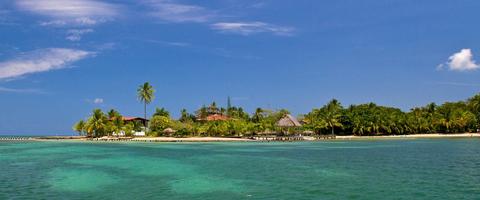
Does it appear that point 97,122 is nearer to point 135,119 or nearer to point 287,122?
point 135,119

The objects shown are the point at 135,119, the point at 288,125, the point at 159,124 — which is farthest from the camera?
the point at 135,119

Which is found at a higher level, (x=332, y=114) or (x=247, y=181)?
(x=332, y=114)

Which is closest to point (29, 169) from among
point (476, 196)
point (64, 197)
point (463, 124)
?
point (64, 197)

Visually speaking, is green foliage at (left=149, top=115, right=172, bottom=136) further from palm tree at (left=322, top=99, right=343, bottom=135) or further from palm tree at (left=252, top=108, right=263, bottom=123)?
palm tree at (left=322, top=99, right=343, bottom=135)

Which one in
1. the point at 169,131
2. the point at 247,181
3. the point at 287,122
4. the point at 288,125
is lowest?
the point at 247,181

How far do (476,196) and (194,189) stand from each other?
38.1 feet

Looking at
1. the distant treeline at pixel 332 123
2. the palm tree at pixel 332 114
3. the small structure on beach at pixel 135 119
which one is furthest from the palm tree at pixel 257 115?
the small structure on beach at pixel 135 119

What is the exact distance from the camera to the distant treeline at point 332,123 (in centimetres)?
8425

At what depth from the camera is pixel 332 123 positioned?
86.1m

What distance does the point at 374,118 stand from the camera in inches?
3322

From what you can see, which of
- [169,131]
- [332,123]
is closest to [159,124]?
[169,131]

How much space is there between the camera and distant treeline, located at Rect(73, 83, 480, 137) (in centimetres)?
8425

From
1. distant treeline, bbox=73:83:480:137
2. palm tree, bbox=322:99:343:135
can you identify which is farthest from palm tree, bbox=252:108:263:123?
palm tree, bbox=322:99:343:135

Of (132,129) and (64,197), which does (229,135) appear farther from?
(64,197)
